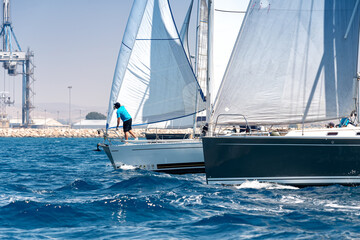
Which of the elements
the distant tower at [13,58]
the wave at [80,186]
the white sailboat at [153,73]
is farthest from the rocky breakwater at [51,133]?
the wave at [80,186]

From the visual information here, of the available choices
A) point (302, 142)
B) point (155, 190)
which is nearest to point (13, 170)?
point (155, 190)

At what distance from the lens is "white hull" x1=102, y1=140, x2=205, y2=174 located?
1477 cm

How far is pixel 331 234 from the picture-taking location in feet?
22.0

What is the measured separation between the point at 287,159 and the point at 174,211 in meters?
3.48

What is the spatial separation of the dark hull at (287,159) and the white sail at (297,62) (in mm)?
1112

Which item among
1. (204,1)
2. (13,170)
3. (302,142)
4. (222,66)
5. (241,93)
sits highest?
(204,1)

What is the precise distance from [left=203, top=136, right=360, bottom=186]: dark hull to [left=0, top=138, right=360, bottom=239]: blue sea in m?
0.25

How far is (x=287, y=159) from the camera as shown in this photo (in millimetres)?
10906

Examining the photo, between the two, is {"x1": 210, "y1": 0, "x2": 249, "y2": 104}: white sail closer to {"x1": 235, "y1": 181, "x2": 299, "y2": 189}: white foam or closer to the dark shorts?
the dark shorts

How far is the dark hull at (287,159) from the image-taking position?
10758 mm

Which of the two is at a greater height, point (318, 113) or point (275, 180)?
point (318, 113)

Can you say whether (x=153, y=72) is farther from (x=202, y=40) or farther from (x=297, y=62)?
(x=297, y=62)

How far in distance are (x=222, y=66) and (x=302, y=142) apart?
602 cm

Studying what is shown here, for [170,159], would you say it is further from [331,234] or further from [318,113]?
[331,234]
